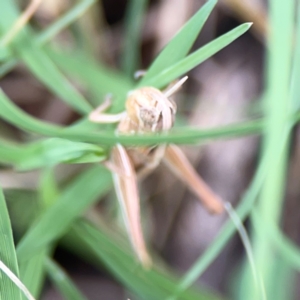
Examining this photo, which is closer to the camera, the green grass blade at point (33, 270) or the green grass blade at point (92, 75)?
the green grass blade at point (33, 270)

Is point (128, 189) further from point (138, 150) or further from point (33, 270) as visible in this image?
point (33, 270)

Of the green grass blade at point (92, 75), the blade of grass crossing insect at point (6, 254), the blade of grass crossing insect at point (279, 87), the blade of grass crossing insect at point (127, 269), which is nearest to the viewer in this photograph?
the blade of grass crossing insect at point (6, 254)

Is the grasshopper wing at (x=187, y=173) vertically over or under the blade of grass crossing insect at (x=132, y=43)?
under

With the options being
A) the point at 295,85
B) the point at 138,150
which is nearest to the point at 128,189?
the point at 138,150

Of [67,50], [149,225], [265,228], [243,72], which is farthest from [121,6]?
[265,228]

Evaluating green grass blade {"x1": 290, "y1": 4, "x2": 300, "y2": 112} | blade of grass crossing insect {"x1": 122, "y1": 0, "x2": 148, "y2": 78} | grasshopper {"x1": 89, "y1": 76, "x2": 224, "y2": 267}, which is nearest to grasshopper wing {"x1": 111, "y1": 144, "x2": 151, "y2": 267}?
grasshopper {"x1": 89, "y1": 76, "x2": 224, "y2": 267}

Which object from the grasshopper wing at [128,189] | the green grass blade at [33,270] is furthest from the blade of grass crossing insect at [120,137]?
the green grass blade at [33,270]

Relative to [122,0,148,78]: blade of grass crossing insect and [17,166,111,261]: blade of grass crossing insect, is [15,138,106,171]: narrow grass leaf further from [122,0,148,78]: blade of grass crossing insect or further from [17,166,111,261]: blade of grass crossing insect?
[122,0,148,78]: blade of grass crossing insect

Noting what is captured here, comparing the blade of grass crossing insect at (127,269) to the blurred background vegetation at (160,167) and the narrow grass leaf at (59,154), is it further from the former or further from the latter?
the narrow grass leaf at (59,154)
